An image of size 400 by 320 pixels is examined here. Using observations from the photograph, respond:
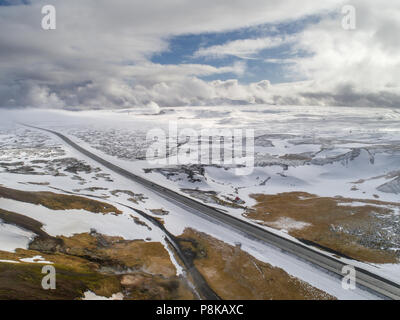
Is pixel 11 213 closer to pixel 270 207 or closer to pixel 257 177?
pixel 270 207

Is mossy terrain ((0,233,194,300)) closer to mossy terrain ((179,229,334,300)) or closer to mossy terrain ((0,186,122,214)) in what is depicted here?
mossy terrain ((179,229,334,300))

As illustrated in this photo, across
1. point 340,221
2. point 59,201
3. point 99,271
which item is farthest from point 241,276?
point 59,201

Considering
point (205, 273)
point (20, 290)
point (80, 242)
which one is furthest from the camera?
point (80, 242)

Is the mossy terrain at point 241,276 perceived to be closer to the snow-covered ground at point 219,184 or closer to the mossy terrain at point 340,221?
the snow-covered ground at point 219,184

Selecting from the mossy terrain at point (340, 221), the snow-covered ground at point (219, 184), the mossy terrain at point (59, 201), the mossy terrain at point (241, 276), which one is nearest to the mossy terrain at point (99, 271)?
the snow-covered ground at point (219, 184)

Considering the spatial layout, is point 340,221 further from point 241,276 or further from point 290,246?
point 241,276

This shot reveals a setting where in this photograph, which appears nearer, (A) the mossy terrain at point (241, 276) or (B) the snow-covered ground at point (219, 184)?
(A) the mossy terrain at point (241, 276)
